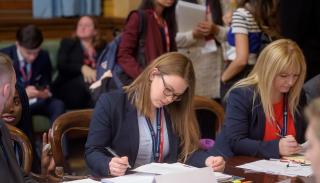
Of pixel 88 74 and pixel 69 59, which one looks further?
pixel 69 59

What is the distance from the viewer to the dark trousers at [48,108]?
18.1ft

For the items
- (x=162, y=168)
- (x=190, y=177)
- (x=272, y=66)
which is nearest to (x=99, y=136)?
(x=162, y=168)

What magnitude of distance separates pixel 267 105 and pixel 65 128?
982mm

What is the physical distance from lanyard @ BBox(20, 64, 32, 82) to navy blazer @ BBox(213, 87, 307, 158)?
2545mm

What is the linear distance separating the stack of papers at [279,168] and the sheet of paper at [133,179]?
0.50m

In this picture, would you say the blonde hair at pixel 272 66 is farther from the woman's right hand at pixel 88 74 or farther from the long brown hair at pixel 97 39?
the long brown hair at pixel 97 39

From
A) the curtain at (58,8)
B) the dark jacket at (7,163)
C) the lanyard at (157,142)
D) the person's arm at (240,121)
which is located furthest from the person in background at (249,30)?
the curtain at (58,8)

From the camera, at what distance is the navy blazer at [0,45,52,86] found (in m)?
5.40

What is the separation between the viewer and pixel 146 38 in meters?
A: 4.44

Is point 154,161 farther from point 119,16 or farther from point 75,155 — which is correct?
point 119,16

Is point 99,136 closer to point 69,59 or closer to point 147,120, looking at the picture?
point 147,120

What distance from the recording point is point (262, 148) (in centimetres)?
308

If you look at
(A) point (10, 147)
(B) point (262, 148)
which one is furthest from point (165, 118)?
(A) point (10, 147)

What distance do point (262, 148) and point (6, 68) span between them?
132 cm
